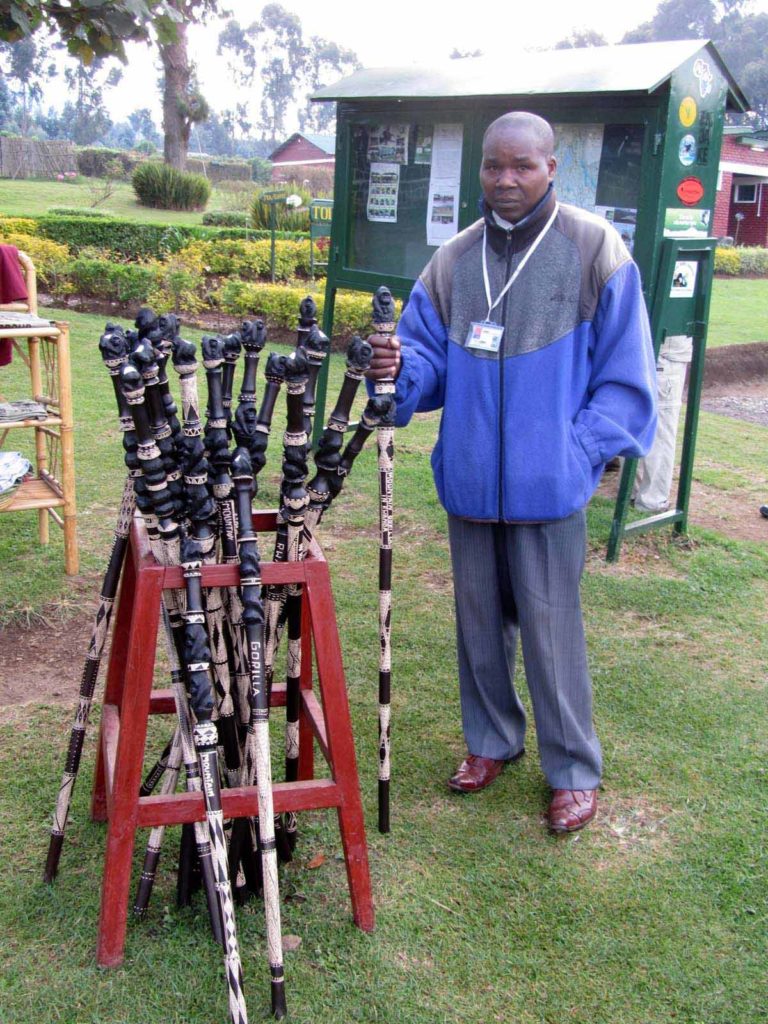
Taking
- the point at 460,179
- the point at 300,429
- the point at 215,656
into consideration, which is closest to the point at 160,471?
the point at 300,429

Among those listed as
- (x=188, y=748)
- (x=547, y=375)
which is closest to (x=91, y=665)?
(x=188, y=748)

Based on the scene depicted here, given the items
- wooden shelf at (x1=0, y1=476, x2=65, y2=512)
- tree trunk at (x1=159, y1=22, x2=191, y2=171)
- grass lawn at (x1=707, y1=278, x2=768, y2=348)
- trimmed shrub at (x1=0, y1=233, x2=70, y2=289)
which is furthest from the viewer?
tree trunk at (x1=159, y1=22, x2=191, y2=171)

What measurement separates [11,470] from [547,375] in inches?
109

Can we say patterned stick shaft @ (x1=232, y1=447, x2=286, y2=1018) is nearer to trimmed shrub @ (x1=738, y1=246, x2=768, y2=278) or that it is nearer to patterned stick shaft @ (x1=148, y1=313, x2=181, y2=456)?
patterned stick shaft @ (x1=148, y1=313, x2=181, y2=456)

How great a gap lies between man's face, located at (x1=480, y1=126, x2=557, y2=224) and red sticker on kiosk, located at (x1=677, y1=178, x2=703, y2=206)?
2526mm

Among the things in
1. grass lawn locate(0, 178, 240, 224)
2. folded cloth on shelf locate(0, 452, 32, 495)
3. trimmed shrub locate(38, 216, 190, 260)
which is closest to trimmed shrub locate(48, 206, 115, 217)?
grass lawn locate(0, 178, 240, 224)

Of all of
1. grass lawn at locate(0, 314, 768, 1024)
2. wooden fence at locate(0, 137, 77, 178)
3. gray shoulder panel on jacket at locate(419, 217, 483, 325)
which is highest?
wooden fence at locate(0, 137, 77, 178)

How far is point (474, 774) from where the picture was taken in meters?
3.29

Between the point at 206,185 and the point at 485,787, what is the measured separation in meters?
29.0

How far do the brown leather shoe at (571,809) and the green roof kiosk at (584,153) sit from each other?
243 centimetres

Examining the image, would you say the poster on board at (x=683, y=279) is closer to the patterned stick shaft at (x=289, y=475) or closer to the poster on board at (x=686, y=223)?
the poster on board at (x=686, y=223)

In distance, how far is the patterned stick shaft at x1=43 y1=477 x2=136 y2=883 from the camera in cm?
268

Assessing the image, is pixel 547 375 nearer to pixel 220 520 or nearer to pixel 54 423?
pixel 220 520

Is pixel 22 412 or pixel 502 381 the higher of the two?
pixel 502 381
